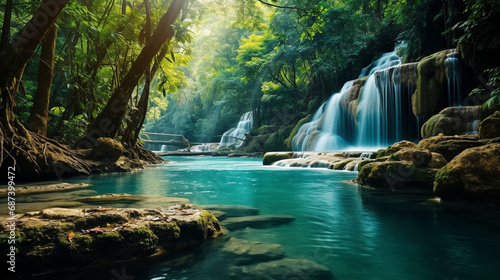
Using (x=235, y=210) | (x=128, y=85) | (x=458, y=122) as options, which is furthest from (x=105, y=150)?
(x=458, y=122)

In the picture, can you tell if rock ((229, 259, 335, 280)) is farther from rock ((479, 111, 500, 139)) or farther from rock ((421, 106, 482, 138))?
rock ((421, 106, 482, 138))

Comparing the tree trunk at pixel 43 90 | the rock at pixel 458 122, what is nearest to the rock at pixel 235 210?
the tree trunk at pixel 43 90

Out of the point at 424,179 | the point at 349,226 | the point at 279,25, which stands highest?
the point at 279,25

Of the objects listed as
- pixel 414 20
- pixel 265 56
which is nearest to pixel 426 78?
pixel 414 20

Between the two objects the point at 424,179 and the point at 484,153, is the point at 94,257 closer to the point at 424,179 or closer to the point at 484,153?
the point at 484,153

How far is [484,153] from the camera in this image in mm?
4574

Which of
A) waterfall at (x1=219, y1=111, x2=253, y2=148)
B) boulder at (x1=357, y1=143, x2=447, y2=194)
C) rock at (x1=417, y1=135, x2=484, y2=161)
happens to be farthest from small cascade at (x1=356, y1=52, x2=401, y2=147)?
waterfall at (x1=219, y1=111, x2=253, y2=148)

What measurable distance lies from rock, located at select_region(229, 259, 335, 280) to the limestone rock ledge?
669 mm

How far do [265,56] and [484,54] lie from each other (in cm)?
1951

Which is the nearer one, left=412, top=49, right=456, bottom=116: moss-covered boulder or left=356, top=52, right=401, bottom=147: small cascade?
left=412, top=49, right=456, bottom=116: moss-covered boulder

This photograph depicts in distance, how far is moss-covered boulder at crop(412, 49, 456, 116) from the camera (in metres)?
13.3

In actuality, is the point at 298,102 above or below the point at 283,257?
above

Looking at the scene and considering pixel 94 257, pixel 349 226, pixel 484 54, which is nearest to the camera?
pixel 94 257

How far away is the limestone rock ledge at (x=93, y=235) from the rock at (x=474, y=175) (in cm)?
402
